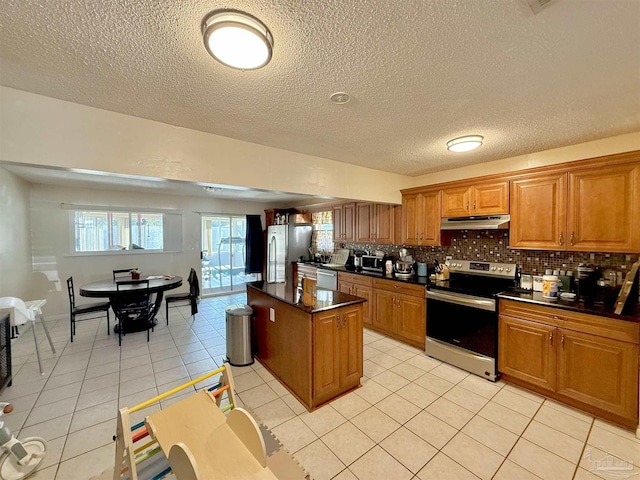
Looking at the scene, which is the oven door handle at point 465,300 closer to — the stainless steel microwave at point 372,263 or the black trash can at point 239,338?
the stainless steel microwave at point 372,263

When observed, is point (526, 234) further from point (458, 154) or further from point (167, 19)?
point (167, 19)

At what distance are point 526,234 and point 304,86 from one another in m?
2.79

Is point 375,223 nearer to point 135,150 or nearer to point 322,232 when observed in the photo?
point 322,232

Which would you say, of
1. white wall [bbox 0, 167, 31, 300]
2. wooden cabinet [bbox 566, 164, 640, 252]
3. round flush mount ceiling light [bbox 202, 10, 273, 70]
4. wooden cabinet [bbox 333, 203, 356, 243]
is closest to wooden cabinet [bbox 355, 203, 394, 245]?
wooden cabinet [bbox 333, 203, 356, 243]

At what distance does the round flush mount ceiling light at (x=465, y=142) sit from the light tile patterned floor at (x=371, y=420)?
2375 mm

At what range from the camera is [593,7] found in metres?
1.04

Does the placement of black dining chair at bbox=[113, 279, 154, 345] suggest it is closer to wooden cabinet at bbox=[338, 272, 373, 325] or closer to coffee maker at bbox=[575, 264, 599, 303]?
wooden cabinet at bbox=[338, 272, 373, 325]

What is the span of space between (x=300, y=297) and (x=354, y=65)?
1994 mm

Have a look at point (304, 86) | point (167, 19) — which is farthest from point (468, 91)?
point (167, 19)

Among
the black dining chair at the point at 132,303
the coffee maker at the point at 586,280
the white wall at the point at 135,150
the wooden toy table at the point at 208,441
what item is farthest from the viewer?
the black dining chair at the point at 132,303

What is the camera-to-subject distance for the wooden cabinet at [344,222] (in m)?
4.98

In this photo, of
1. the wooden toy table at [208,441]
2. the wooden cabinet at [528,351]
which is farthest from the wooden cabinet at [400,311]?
the wooden toy table at [208,441]

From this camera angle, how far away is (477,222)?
10.5ft

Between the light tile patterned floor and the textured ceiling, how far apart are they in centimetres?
244
